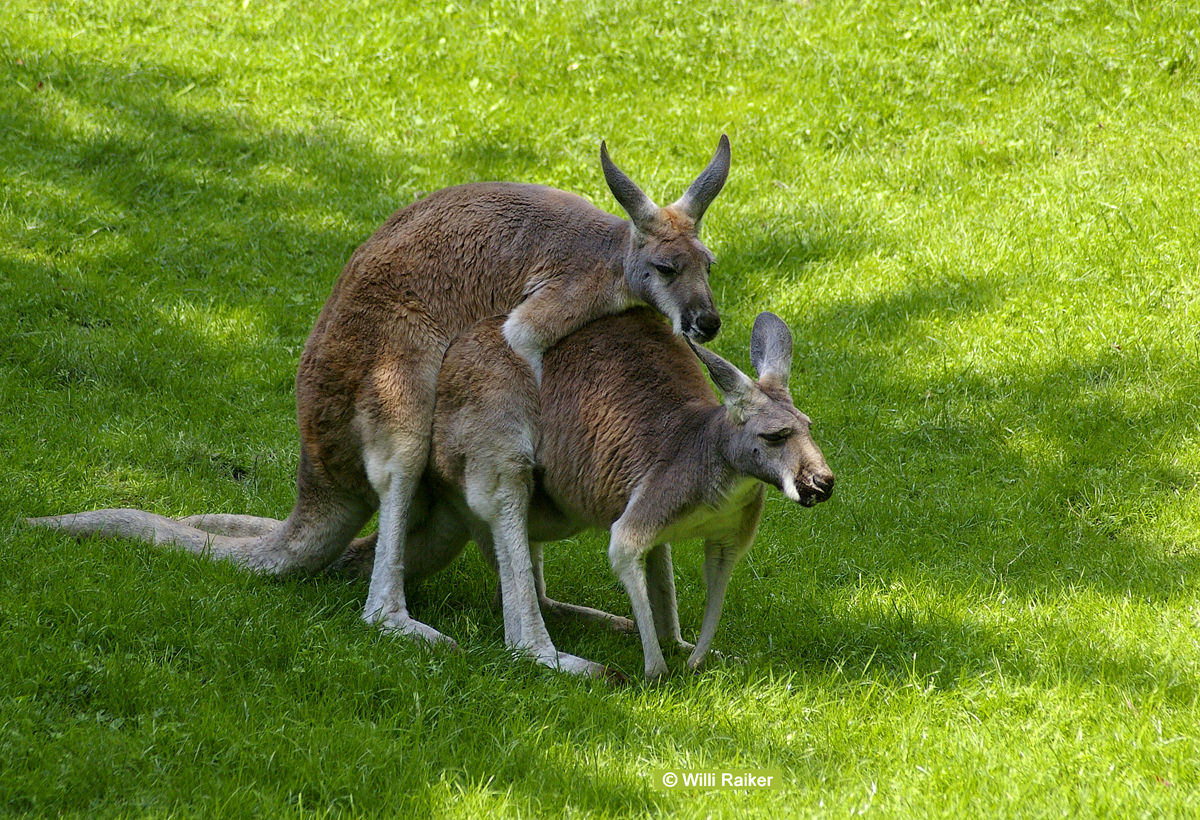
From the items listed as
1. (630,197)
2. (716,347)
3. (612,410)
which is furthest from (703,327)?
(716,347)

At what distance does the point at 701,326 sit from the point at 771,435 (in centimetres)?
82

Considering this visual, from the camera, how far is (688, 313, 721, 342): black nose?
5285mm

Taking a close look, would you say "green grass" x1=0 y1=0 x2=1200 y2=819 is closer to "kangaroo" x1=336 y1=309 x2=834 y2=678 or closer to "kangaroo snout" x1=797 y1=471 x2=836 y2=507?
"kangaroo" x1=336 y1=309 x2=834 y2=678

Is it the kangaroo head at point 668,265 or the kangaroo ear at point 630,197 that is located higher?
the kangaroo ear at point 630,197

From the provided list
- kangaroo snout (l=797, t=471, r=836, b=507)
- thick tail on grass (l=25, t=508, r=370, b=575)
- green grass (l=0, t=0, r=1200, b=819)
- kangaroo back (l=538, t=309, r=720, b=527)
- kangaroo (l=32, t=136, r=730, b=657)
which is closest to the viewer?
green grass (l=0, t=0, r=1200, b=819)

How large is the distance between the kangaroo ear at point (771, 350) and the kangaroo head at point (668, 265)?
0.65 feet

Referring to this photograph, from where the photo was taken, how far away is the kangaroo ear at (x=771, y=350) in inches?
198

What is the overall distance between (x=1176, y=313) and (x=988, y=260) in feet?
4.31

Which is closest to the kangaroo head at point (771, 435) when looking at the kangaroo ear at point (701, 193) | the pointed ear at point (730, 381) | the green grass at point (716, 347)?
the pointed ear at point (730, 381)

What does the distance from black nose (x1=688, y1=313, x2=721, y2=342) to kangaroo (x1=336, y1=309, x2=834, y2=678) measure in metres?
0.18

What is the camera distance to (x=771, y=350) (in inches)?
202

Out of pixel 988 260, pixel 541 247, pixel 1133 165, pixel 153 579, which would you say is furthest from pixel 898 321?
pixel 153 579

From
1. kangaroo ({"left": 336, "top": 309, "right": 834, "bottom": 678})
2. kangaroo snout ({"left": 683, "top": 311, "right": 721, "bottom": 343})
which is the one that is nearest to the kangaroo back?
kangaroo ({"left": 336, "top": 309, "right": 834, "bottom": 678})

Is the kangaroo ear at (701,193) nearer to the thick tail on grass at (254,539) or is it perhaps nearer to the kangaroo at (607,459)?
the kangaroo at (607,459)
